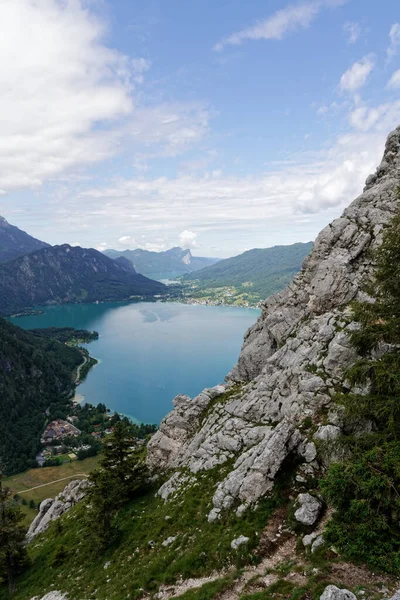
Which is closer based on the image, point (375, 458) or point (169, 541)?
point (375, 458)

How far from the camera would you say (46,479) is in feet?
346

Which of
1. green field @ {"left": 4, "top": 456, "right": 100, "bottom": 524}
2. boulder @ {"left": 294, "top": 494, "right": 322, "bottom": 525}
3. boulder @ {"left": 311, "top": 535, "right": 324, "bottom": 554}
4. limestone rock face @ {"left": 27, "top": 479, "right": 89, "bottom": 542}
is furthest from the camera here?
green field @ {"left": 4, "top": 456, "right": 100, "bottom": 524}

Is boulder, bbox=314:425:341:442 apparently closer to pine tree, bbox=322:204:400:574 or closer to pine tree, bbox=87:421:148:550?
pine tree, bbox=322:204:400:574

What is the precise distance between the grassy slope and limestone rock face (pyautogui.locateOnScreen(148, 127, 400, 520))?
1334 mm

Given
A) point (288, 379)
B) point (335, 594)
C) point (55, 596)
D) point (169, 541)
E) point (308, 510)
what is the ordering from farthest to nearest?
point (288, 379) → point (55, 596) → point (169, 541) → point (308, 510) → point (335, 594)

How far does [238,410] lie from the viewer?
27734 millimetres

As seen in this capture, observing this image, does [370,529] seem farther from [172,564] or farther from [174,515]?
[174,515]

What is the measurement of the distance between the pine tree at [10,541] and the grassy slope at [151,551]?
1.30m

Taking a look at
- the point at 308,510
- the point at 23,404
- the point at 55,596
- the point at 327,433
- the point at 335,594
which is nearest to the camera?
the point at 335,594

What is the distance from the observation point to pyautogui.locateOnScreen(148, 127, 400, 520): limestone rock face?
64.7ft

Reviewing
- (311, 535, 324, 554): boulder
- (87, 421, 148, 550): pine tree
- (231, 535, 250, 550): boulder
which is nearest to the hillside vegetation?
(87, 421, 148, 550): pine tree

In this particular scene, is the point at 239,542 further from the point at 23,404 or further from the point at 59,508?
the point at 23,404

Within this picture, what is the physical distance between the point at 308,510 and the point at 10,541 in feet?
88.6

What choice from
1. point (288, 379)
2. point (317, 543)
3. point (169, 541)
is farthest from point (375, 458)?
point (169, 541)
